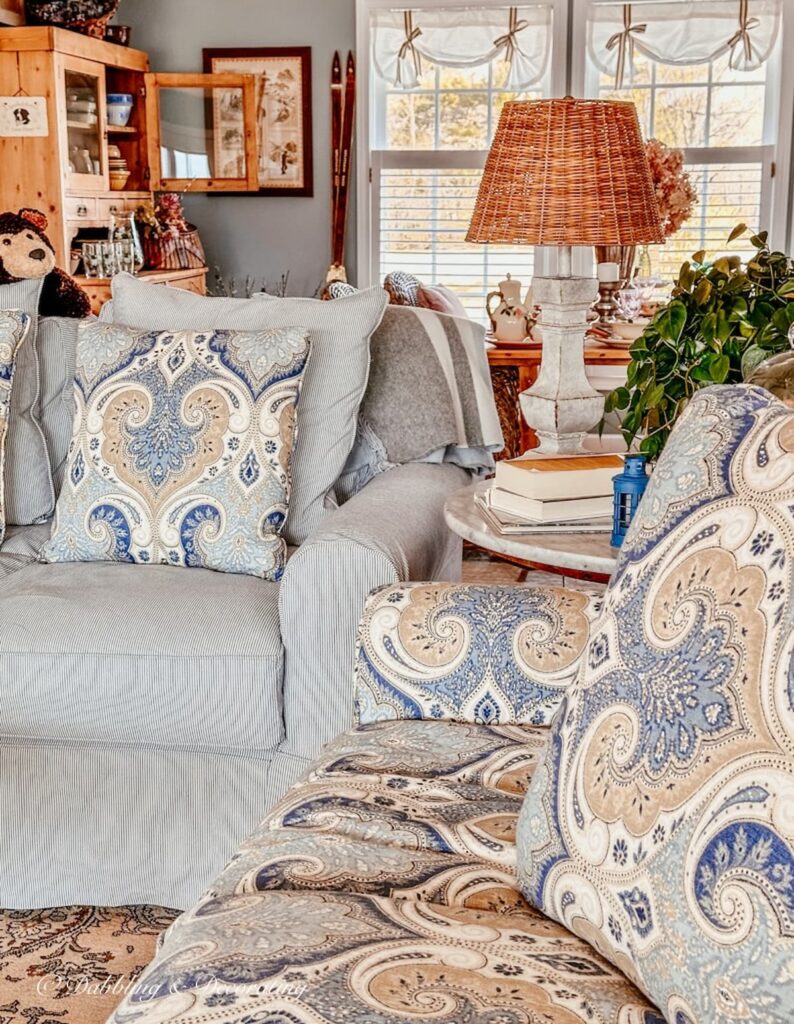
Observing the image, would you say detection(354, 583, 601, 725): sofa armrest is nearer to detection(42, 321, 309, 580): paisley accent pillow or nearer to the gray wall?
detection(42, 321, 309, 580): paisley accent pillow

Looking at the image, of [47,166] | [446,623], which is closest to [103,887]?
Answer: [446,623]

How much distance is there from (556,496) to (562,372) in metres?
0.39

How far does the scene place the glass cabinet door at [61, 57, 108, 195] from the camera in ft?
15.5

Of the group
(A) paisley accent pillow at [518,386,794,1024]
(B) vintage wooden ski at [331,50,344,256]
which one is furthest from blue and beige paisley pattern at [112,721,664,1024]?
(B) vintage wooden ski at [331,50,344,256]

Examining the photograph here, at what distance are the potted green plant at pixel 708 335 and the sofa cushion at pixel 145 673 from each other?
0.70 m

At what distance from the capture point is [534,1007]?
0.89 metres

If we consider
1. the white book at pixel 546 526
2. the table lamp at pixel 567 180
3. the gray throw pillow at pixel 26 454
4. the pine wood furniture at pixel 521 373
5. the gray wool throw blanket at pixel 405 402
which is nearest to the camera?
the white book at pixel 546 526

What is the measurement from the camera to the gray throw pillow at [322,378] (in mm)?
2350

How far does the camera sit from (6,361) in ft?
7.64

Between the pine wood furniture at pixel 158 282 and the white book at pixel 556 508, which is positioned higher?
the pine wood furniture at pixel 158 282

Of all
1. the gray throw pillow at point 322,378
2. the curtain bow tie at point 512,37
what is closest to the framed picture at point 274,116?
the curtain bow tie at point 512,37

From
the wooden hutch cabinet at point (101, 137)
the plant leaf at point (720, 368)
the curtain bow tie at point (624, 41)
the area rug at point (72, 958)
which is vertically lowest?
the area rug at point (72, 958)

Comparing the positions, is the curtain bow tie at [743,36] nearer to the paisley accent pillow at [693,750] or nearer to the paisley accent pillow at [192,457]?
the paisley accent pillow at [192,457]

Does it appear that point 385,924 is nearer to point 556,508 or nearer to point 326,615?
point 326,615
